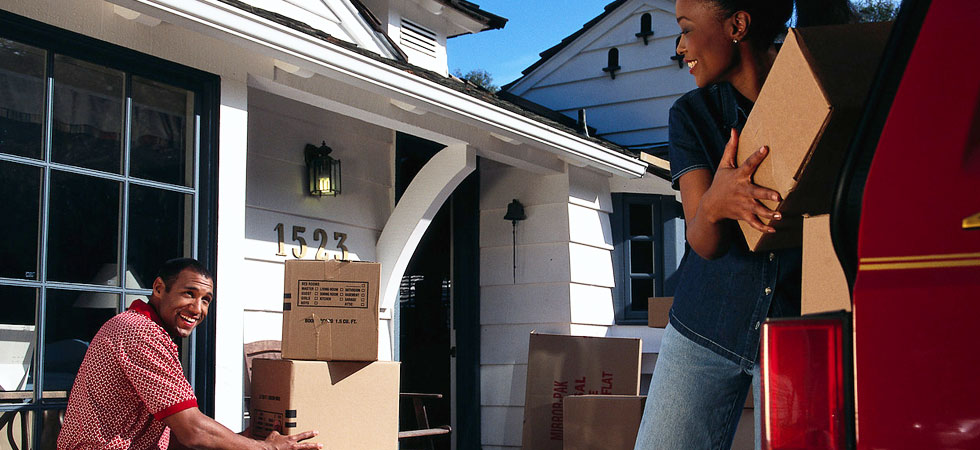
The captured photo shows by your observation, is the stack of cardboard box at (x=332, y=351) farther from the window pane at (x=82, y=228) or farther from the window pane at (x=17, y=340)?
the window pane at (x=17, y=340)

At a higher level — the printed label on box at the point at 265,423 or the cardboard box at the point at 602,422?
the printed label on box at the point at 265,423

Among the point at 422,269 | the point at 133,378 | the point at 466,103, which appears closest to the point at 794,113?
the point at 133,378

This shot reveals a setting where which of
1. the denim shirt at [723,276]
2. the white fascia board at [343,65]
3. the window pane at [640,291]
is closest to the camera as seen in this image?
the denim shirt at [723,276]

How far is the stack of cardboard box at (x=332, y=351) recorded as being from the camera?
397 cm

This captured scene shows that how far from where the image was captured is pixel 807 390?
1.27 metres

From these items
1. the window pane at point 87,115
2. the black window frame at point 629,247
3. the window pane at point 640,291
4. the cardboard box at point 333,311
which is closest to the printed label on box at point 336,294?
the cardboard box at point 333,311

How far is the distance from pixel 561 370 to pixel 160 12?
3824 millimetres

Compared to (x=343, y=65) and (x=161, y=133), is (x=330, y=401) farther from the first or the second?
(x=343, y=65)

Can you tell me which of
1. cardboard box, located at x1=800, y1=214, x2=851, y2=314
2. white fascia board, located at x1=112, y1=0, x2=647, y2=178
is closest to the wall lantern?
white fascia board, located at x1=112, y1=0, x2=647, y2=178

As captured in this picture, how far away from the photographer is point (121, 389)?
10.9 feet

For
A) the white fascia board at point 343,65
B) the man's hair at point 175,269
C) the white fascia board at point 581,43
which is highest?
the white fascia board at point 581,43

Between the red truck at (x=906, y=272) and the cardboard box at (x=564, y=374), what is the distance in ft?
17.5

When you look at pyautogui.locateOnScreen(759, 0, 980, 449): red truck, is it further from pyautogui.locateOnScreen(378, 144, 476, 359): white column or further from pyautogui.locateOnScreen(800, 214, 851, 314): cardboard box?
pyautogui.locateOnScreen(378, 144, 476, 359): white column

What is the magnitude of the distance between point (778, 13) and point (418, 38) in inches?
217
